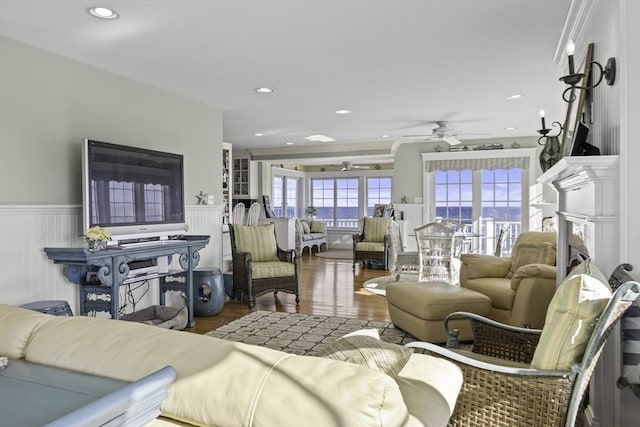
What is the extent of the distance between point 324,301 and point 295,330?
1.31m

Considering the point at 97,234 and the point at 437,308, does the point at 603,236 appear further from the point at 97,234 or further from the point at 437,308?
the point at 97,234

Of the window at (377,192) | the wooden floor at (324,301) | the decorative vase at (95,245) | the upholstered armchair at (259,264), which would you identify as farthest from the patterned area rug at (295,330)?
the window at (377,192)

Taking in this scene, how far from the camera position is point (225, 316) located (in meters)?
4.76

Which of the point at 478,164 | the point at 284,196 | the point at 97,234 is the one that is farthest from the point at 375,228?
the point at 97,234

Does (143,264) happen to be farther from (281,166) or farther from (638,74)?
(281,166)

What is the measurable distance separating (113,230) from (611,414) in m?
3.62

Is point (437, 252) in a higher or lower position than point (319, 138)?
lower

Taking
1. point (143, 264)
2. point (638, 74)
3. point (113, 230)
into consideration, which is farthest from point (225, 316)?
point (638, 74)

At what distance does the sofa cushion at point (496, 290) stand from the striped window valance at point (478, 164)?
4433mm

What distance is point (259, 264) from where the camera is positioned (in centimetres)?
534

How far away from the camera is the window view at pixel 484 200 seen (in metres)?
8.05

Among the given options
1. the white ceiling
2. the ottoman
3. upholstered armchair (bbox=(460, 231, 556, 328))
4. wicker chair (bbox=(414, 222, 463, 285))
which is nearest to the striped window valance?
the white ceiling

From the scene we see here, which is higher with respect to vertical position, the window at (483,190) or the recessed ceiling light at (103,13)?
the recessed ceiling light at (103,13)

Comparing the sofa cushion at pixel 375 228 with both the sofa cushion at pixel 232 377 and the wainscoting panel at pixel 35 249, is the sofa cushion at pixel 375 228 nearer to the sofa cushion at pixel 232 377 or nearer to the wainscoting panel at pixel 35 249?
the wainscoting panel at pixel 35 249
